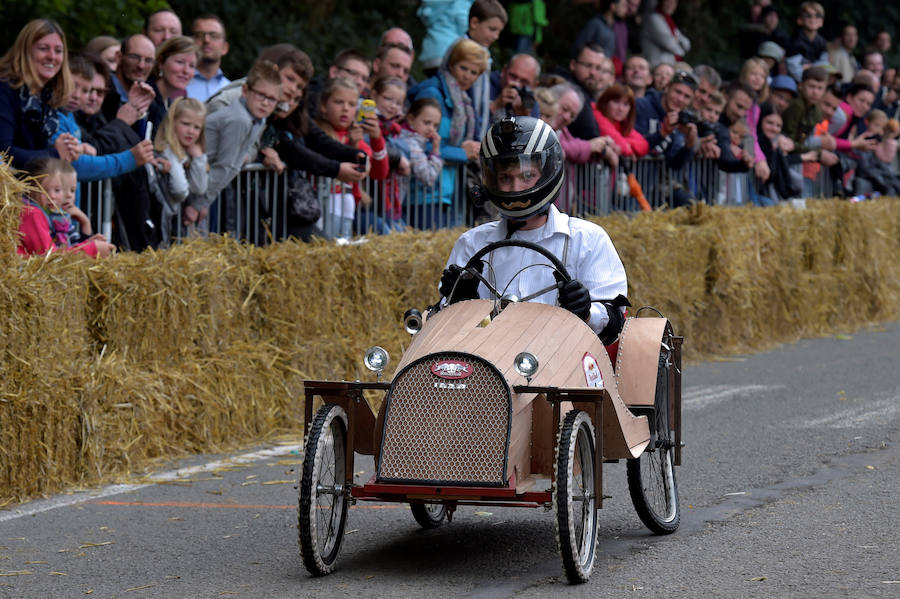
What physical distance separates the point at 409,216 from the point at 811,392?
3.72 metres

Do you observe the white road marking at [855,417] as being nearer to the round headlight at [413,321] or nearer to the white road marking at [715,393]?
the white road marking at [715,393]

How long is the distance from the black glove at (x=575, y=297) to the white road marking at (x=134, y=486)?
290cm

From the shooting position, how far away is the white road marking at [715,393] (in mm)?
12195

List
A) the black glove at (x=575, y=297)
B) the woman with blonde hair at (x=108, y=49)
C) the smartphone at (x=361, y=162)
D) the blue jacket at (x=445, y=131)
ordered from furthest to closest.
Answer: the blue jacket at (x=445, y=131)
the smartphone at (x=361, y=162)
the woman with blonde hair at (x=108, y=49)
the black glove at (x=575, y=297)

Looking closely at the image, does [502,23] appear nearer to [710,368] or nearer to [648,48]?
[710,368]

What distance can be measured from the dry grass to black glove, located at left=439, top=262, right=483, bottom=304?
7.93 ft

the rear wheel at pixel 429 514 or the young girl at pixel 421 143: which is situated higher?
the young girl at pixel 421 143

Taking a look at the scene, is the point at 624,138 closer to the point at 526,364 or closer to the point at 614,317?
the point at 614,317

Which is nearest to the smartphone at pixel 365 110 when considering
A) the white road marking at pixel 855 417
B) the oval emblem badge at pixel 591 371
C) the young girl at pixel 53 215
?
the young girl at pixel 53 215

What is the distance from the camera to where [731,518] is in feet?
26.5

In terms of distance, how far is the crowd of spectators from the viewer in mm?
10531

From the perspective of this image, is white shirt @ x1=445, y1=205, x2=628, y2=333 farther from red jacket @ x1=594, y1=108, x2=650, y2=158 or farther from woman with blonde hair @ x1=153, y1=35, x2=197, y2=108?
red jacket @ x1=594, y1=108, x2=650, y2=158

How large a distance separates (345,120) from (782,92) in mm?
9840

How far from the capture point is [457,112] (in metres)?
14.7
